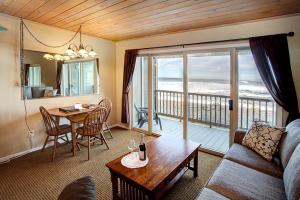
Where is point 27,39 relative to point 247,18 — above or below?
below

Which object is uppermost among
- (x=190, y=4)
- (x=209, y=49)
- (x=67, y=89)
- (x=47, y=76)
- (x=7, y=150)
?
(x=190, y=4)

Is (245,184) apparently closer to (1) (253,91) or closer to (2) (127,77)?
(1) (253,91)

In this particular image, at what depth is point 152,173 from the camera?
1768mm

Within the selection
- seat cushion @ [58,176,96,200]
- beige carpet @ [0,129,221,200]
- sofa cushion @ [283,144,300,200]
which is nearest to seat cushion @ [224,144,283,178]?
sofa cushion @ [283,144,300,200]

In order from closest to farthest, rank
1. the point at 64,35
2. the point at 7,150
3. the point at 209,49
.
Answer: the point at 7,150
the point at 209,49
the point at 64,35

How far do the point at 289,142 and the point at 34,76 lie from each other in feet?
12.8

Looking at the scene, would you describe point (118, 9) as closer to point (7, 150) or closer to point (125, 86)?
point (125, 86)

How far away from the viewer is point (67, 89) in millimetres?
3744

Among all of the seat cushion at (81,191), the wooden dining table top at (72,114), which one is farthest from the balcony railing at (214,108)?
the seat cushion at (81,191)

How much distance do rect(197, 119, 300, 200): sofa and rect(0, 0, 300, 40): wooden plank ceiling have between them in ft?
5.23

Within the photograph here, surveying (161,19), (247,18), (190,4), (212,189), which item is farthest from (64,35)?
(212,189)

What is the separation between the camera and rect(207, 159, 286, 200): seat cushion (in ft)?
4.82

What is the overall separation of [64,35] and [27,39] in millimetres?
690

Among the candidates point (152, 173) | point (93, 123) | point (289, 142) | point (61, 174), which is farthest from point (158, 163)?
point (93, 123)
